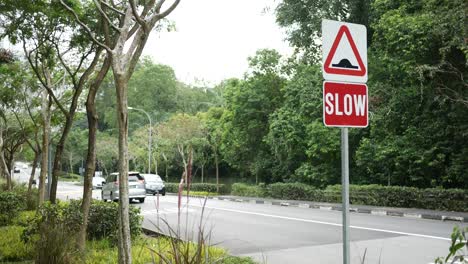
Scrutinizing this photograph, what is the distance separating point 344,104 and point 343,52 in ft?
1.42

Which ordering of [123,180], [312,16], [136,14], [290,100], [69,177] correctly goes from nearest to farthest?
[123,180] < [136,14] < [312,16] < [290,100] < [69,177]

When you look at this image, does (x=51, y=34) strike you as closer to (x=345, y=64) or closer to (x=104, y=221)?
(x=104, y=221)

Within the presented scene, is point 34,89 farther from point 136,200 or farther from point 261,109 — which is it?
point 261,109

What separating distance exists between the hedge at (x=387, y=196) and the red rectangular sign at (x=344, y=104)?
14306 millimetres

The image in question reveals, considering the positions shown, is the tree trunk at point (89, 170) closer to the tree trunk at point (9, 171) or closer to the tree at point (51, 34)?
the tree at point (51, 34)

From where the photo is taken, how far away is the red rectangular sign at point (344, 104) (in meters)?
3.69

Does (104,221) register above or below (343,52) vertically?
below

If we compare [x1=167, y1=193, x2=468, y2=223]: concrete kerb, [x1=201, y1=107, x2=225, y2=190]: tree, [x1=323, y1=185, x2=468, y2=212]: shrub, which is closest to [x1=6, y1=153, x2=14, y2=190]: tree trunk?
[x1=167, y1=193, x2=468, y2=223]: concrete kerb

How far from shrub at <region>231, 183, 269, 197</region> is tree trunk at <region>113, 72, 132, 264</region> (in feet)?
73.1

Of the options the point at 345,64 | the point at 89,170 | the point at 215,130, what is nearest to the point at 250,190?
the point at 215,130

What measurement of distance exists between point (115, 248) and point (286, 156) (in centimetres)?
2099

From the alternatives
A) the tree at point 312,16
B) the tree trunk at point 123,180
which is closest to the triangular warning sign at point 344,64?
the tree trunk at point 123,180

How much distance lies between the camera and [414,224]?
1354cm

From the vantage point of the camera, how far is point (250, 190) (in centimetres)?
2942
